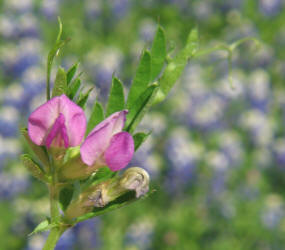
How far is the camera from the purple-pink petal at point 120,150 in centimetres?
53

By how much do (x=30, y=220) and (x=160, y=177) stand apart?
0.91 meters

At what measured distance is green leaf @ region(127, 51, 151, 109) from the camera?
2.03 feet

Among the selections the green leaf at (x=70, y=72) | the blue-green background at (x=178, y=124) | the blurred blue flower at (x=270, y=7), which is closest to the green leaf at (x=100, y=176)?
the green leaf at (x=70, y=72)

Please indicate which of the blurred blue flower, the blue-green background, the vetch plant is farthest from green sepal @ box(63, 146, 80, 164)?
the blurred blue flower

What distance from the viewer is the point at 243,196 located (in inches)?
121

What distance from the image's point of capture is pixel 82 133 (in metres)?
0.53

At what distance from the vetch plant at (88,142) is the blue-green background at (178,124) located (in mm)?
Answer: 1183

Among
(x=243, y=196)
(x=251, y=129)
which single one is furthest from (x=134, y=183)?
(x=251, y=129)

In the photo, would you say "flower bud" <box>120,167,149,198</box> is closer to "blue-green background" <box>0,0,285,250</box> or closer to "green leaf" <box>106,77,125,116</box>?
"green leaf" <box>106,77,125,116</box>

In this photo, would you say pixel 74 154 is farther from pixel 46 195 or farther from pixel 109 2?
pixel 109 2

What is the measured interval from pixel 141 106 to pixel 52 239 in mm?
175

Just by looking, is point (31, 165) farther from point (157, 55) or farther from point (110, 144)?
point (157, 55)

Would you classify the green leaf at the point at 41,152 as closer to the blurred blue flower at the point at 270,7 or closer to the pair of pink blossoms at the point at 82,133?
the pair of pink blossoms at the point at 82,133

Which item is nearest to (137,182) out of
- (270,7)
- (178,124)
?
(178,124)
